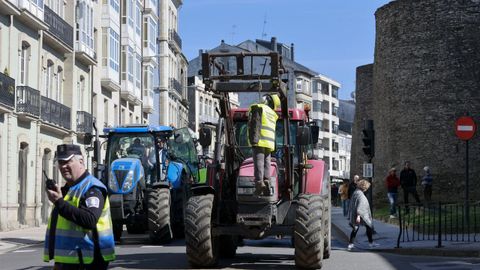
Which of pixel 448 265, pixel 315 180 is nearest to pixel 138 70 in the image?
pixel 448 265

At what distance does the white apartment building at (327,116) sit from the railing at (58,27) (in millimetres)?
82035

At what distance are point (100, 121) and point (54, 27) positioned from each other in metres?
8.55

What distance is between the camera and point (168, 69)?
63.6 metres

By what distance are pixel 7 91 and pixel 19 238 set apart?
587 centimetres

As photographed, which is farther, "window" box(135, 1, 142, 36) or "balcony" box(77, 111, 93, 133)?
"window" box(135, 1, 142, 36)

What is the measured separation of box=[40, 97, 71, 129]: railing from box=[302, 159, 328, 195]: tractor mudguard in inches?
772

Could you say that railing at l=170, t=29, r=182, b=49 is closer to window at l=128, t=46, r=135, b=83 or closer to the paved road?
window at l=128, t=46, r=135, b=83

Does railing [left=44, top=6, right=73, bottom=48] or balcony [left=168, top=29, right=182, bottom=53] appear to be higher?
balcony [left=168, top=29, right=182, bottom=53]

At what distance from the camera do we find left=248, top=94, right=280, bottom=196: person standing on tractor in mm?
13023

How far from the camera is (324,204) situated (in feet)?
47.6

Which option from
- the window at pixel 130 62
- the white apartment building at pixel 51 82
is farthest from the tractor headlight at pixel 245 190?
the window at pixel 130 62

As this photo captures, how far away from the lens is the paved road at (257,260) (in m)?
14.7

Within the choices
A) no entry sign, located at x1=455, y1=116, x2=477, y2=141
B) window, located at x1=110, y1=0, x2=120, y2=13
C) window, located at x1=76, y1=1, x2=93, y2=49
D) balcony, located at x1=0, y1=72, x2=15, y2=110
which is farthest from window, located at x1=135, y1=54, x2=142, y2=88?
no entry sign, located at x1=455, y1=116, x2=477, y2=141

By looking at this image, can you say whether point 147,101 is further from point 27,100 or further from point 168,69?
point 27,100
